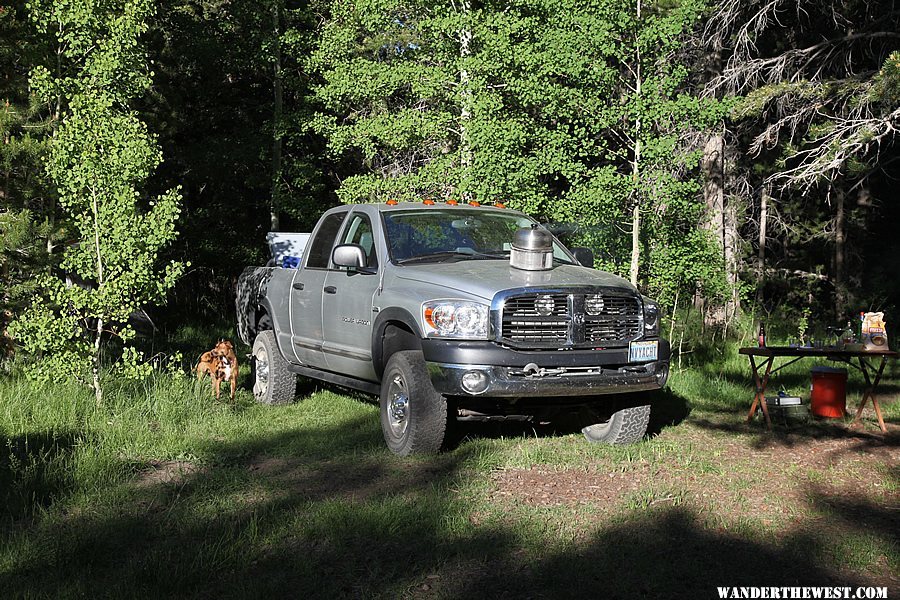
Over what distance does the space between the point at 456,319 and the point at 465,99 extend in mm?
6626

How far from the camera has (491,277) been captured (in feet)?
22.7

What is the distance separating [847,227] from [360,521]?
2043cm

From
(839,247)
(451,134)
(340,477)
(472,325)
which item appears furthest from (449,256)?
(839,247)

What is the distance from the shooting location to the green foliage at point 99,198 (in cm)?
842

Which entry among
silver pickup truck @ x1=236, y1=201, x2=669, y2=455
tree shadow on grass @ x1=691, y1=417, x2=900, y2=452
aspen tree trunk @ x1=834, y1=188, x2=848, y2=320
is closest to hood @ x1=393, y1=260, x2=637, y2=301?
silver pickup truck @ x1=236, y1=201, x2=669, y2=455

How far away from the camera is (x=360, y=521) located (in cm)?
544

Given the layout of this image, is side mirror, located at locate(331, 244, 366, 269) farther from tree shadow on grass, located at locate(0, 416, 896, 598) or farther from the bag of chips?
the bag of chips

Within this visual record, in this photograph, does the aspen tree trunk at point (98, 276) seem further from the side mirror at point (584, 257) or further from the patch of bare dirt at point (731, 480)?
the side mirror at point (584, 257)

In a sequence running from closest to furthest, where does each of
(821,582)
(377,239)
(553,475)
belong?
(821,582), (553,475), (377,239)

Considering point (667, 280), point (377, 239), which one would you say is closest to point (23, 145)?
point (377, 239)

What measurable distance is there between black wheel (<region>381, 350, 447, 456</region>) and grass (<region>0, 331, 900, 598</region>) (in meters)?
0.18

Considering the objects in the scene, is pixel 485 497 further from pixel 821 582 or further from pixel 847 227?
pixel 847 227

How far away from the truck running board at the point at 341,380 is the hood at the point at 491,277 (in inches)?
42.0

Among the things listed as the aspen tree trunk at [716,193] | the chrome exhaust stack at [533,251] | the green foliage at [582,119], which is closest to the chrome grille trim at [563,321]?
the chrome exhaust stack at [533,251]
